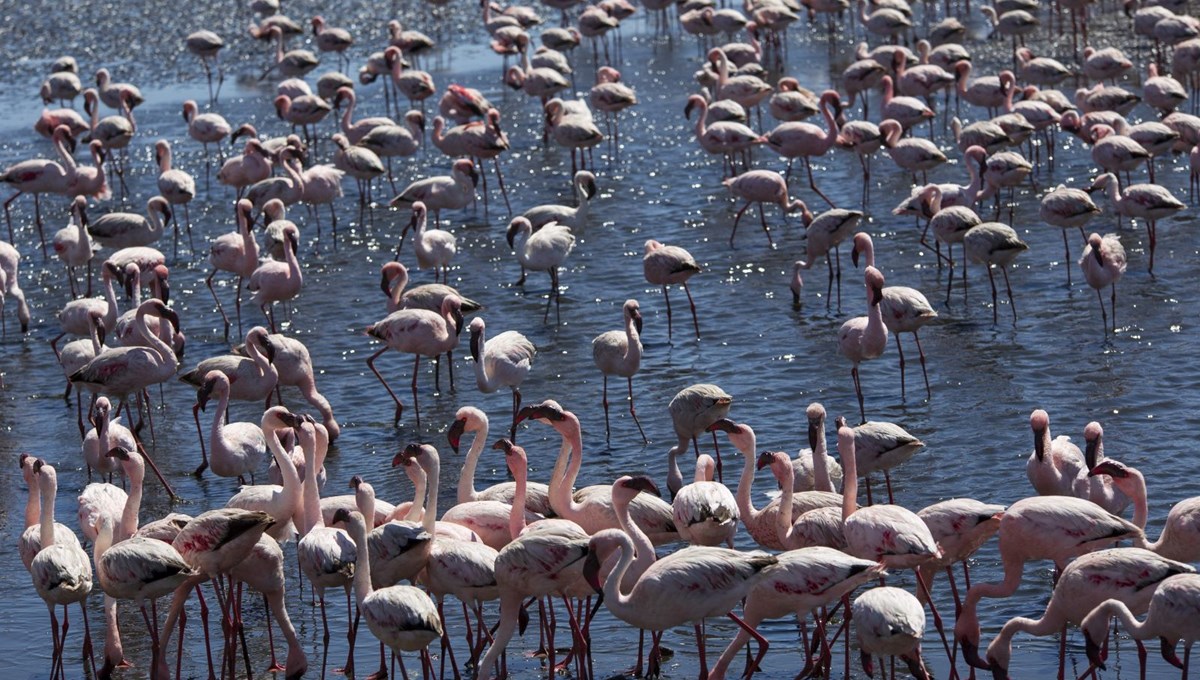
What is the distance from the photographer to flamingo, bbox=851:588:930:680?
7535 millimetres

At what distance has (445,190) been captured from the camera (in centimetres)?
1744

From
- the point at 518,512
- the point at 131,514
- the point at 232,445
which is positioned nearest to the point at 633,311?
the point at 232,445

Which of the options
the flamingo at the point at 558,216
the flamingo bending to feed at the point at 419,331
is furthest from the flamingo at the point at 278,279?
the flamingo at the point at 558,216

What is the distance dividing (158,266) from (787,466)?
713cm

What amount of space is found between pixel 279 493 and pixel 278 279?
534cm

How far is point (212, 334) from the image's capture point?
1530 centimetres

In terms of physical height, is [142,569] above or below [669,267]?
below

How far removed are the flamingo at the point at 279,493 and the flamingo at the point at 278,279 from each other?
194 inches

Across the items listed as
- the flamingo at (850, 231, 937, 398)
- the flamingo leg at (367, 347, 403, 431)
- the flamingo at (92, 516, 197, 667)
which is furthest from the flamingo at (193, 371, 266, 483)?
the flamingo at (850, 231, 937, 398)

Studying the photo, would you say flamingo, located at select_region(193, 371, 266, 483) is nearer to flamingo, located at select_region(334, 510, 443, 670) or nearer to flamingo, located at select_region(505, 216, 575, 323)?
flamingo, located at select_region(334, 510, 443, 670)

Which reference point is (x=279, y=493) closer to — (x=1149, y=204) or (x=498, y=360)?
(x=498, y=360)

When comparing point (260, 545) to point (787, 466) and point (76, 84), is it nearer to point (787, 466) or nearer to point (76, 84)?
point (787, 466)

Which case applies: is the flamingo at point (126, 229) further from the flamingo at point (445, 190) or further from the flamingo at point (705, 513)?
the flamingo at point (705, 513)

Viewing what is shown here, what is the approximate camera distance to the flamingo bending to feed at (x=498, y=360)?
40.9 ft
